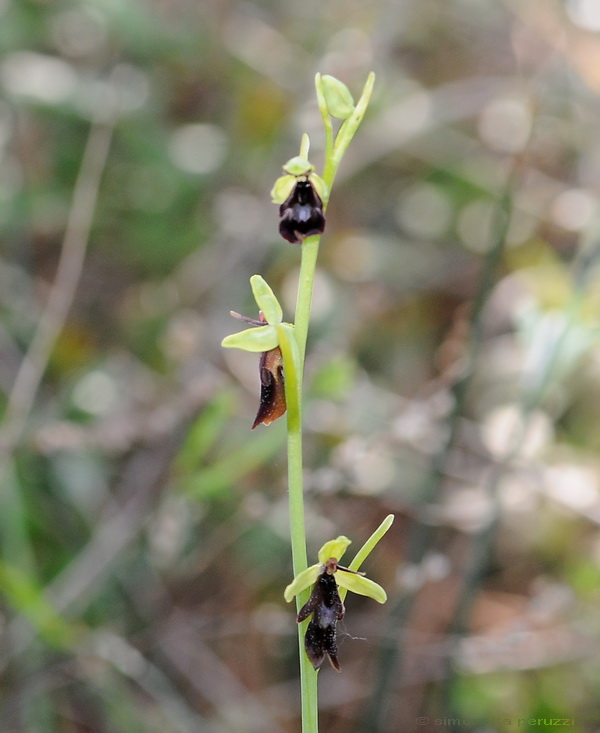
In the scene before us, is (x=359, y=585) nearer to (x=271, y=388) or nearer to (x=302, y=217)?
(x=271, y=388)

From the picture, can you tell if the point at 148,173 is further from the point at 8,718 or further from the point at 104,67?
the point at 8,718

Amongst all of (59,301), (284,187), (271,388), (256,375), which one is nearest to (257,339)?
(271,388)

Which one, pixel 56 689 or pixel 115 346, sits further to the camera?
pixel 115 346

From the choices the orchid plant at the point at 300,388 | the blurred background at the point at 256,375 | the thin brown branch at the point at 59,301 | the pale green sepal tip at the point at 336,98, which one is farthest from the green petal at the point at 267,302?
the thin brown branch at the point at 59,301

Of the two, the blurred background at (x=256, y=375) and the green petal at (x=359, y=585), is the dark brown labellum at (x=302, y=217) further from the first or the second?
the blurred background at (x=256, y=375)

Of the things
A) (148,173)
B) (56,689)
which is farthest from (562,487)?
(148,173)

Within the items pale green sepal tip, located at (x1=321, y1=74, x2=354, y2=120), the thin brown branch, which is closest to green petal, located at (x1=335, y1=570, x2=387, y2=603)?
pale green sepal tip, located at (x1=321, y1=74, x2=354, y2=120)
